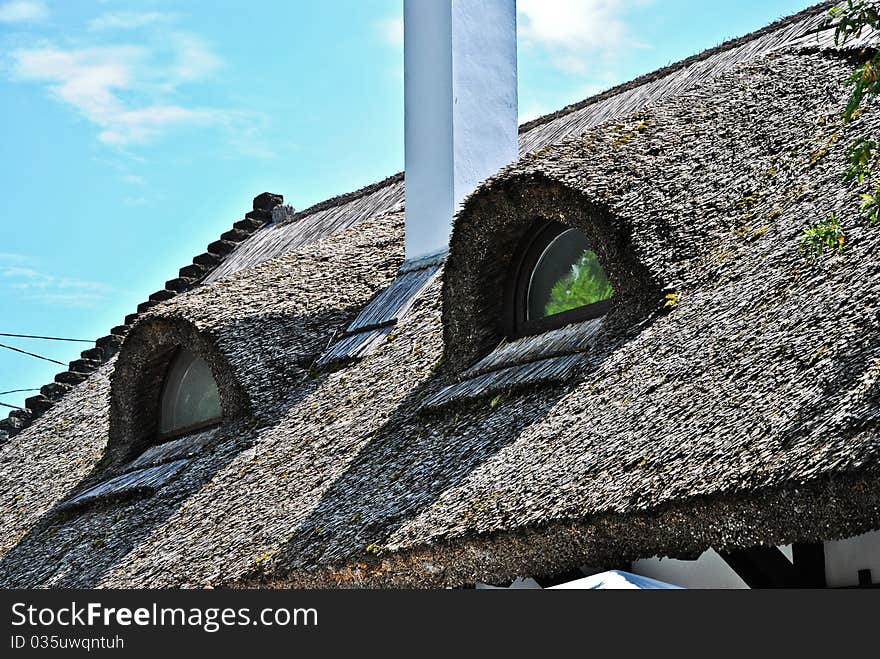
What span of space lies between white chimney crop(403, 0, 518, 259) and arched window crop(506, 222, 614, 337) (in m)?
1.44

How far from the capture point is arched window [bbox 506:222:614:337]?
18.8 feet

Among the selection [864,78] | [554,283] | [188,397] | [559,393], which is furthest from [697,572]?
[188,397]

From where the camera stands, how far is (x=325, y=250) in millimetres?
8844

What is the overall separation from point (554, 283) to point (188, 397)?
10.4 ft

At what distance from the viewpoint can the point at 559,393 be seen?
4902mm

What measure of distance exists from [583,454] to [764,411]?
2.61 ft

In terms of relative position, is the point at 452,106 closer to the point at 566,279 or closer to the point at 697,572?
the point at 566,279

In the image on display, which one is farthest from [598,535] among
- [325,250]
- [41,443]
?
[41,443]

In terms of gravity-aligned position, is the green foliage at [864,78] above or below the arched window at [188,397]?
below

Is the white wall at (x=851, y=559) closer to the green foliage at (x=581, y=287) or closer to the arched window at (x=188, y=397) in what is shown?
the green foliage at (x=581, y=287)

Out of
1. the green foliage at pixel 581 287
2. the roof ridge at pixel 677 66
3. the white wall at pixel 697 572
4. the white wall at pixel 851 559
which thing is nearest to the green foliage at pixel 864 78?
the white wall at pixel 851 559

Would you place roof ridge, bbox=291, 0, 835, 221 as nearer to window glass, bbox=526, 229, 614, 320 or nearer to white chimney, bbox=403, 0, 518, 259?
white chimney, bbox=403, 0, 518, 259

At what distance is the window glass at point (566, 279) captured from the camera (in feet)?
18.8

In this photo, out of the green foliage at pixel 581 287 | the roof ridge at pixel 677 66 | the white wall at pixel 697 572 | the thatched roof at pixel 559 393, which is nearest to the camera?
the thatched roof at pixel 559 393
